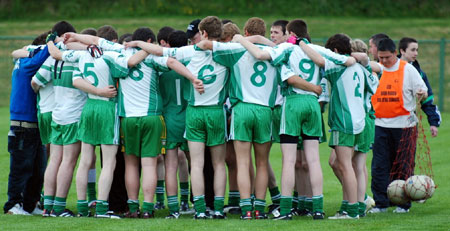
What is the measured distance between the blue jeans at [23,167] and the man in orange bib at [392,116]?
439 cm

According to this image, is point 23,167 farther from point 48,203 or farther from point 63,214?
point 63,214

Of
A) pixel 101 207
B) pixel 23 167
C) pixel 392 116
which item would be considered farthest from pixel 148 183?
pixel 392 116

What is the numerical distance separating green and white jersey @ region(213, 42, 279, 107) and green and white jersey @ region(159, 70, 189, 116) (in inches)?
27.1

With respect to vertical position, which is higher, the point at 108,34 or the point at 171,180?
the point at 108,34

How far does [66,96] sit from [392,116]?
4.32 meters

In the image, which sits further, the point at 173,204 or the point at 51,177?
the point at 51,177

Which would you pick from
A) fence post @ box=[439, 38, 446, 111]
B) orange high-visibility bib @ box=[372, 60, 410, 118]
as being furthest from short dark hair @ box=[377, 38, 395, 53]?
fence post @ box=[439, 38, 446, 111]

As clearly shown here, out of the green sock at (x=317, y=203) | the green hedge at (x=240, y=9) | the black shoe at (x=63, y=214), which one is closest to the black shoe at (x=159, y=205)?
the black shoe at (x=63, y=214)

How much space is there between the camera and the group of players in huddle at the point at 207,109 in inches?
352

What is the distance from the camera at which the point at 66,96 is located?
9.37 m

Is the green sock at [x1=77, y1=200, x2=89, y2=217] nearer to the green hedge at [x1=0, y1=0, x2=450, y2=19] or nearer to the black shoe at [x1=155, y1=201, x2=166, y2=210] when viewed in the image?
the black shoe at [x1=155, y1=201, x2=166, y2=210]

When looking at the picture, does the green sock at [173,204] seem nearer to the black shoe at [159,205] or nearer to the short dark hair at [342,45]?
the black shoe at [159,205]

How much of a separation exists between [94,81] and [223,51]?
1.52 meters

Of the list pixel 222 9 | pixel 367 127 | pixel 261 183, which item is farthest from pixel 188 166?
pixel 222 9
